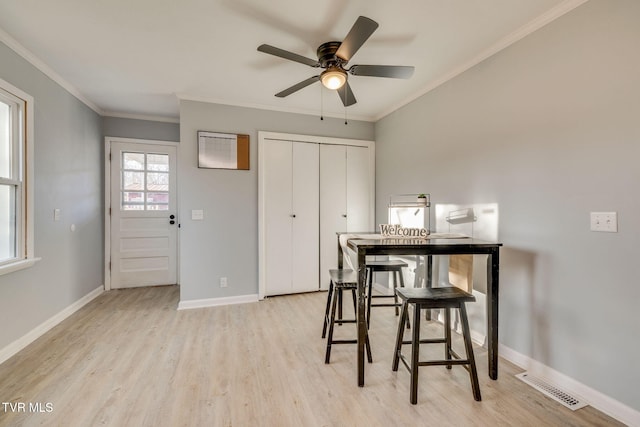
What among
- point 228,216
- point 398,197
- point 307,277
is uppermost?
point 398,197

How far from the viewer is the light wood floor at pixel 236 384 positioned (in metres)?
1.55

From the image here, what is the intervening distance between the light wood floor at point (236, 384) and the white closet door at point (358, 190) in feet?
5.13

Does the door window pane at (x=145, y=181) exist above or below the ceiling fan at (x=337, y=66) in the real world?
below

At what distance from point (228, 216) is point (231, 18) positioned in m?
2.12

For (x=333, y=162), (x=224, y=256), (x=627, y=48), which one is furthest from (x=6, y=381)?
(x=627, y=48)

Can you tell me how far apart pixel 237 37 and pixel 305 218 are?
7.27 feet

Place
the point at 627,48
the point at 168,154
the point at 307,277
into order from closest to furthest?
the point at 627,48 < the point at 307,277 < the point at 168,154

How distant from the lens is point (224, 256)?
11.3ft

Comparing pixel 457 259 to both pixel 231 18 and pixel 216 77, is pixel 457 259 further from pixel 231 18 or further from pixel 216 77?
pixel 216 77

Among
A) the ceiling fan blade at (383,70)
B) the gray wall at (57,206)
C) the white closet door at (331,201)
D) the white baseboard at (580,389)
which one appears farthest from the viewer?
the white closet door at (331,201)

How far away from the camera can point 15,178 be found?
7.57 feet

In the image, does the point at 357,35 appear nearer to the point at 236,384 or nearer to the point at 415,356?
the point at 415,356

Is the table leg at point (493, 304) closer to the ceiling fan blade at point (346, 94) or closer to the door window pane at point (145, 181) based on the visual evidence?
the ceiling fan blade at point (346, 94)

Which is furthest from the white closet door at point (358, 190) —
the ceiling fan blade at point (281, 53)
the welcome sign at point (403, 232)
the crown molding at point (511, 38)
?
the ceiling fan blade at point (281, 53)
